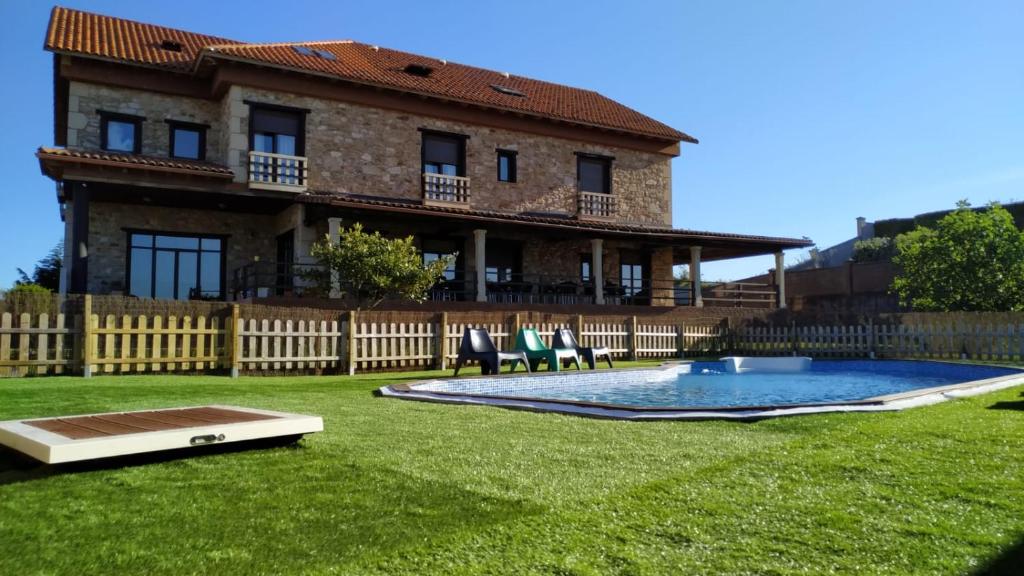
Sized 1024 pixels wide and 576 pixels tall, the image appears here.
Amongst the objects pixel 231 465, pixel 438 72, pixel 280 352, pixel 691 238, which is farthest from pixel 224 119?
pixel 231 465

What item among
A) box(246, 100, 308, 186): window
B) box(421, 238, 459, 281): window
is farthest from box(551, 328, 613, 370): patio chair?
box(246, 100, 308, 186): window

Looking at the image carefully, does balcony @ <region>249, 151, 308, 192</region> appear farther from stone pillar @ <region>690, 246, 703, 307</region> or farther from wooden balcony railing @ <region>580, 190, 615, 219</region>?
stone pillar @ <region>690, 246, 703, 307</region>

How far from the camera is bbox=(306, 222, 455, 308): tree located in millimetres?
15914

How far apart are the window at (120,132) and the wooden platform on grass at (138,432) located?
17.4 meters

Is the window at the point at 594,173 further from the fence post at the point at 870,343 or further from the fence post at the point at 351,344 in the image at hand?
the fence post at the point at 351,344

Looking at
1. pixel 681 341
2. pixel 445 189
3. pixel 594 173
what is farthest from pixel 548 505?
pixel 594 173

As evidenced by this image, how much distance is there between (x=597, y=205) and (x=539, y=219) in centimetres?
422

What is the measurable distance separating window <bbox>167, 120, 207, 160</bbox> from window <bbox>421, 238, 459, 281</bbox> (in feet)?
24.1

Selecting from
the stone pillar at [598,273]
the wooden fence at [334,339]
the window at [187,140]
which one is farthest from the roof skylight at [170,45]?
the stone pillar at [598,273]

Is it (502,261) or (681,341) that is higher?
(502,261)

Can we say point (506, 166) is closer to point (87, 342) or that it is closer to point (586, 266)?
point (586, 266)

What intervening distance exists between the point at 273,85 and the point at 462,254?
7.98m

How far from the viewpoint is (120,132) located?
1931 centimetres

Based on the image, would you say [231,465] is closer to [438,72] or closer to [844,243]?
[438,72]
